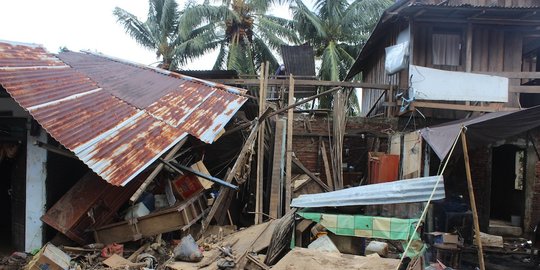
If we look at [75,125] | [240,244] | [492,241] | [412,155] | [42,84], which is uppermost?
[42,84]

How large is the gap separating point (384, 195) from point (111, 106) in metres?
5.03

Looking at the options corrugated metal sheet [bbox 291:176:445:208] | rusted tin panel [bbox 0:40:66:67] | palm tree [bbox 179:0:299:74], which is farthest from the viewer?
palm tree [bbox 179:0:299:74]

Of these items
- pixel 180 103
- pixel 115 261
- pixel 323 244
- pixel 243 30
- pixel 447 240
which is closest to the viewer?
Answer: pixel 323 244

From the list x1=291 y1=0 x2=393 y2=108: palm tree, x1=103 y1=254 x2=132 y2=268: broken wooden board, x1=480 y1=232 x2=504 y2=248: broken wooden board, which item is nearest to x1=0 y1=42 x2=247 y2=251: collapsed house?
x1=103 y1=254 x2=132 y2=268: broken wooden board

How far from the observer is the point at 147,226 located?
260 inches

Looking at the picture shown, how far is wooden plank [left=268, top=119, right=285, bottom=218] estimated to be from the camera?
8.11 meters

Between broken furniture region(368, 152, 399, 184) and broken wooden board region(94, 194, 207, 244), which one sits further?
broken furniture region(368, 152, 399, 184)

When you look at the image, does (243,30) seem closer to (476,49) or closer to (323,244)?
(476,49)

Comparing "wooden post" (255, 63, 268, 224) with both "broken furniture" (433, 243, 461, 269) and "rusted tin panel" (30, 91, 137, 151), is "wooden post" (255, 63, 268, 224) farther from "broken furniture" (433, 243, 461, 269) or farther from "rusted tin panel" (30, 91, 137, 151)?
"broken furniture" (433, 243, 461, 269)

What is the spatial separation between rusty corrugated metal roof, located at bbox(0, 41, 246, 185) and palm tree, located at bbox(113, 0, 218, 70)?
11210 millimetres

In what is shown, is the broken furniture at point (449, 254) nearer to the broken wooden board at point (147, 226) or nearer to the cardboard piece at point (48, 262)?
the broken wooden board at point (147, 226)

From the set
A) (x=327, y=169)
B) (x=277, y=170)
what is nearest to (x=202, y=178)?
(x=277, y=170)

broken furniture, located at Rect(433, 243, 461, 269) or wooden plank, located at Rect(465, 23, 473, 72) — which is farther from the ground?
wooden plank, located at Rect(465, 23, 473, 72)

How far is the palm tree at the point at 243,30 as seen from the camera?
1919 cm
